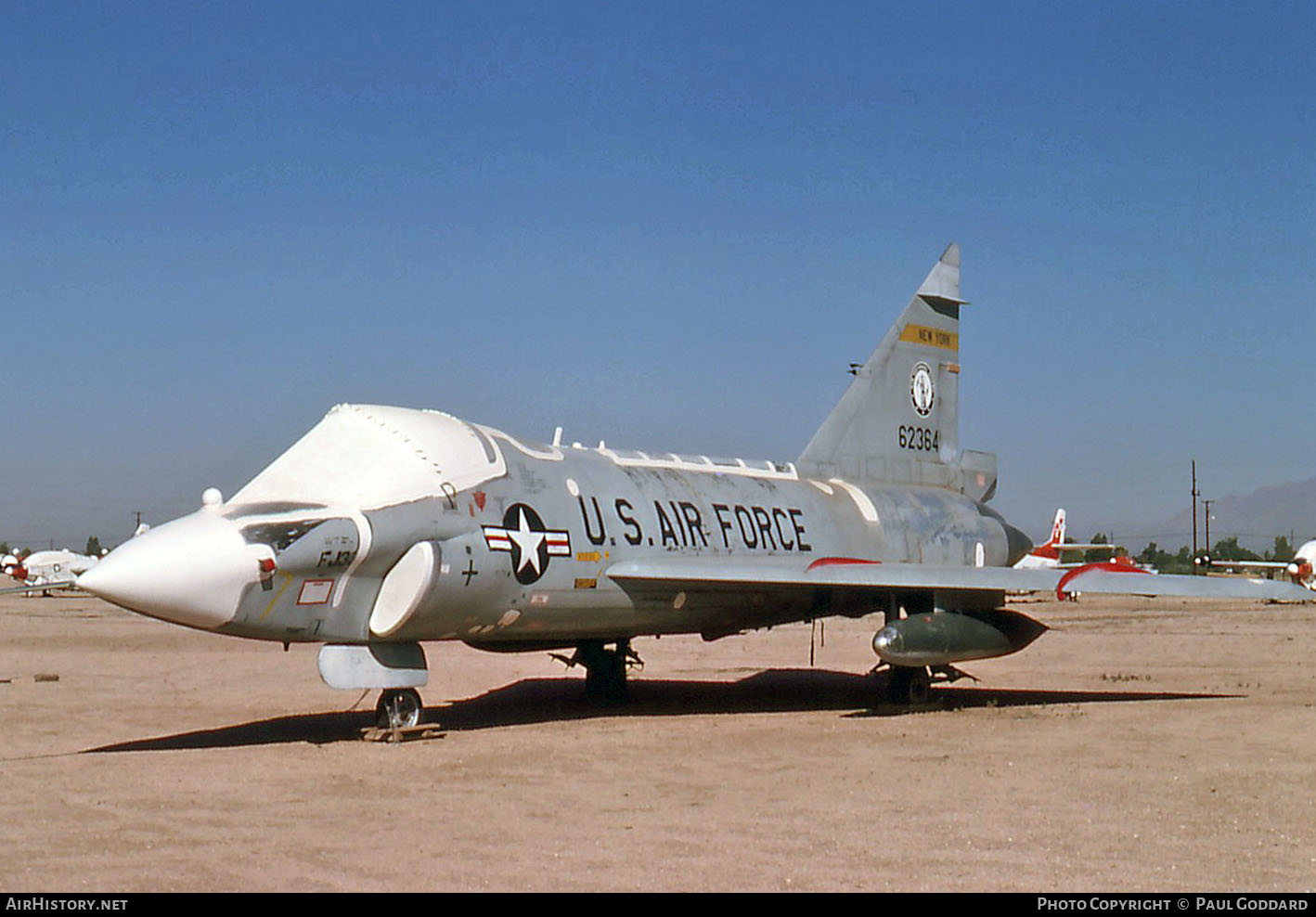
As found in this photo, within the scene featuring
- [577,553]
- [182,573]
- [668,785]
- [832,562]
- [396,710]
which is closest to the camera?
[668,785]

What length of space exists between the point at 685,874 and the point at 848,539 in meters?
11.4

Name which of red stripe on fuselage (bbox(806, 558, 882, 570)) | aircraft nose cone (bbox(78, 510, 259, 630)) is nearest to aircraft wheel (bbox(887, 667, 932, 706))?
red stripe on fuselage (bbox(806, 558, 882, 570))

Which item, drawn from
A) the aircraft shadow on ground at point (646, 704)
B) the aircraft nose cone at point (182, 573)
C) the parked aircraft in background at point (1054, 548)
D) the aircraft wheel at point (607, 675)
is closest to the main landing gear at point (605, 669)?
the aircraft wheel at point (607, 675)

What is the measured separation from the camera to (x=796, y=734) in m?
13.1

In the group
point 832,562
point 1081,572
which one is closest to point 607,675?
point 832,562

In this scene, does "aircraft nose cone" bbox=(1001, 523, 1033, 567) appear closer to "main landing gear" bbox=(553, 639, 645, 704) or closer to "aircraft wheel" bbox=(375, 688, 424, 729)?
"main landing gear" bbox=(553, 639, 645, 704)

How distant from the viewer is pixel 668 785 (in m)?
9.86

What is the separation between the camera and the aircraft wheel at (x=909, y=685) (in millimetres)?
15539

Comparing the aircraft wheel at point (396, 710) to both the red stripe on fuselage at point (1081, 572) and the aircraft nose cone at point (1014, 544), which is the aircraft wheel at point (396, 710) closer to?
the red stripe on fuselage at point (1081, 572)

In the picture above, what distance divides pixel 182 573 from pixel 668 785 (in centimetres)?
428

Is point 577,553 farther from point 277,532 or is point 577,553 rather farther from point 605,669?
point 277,532

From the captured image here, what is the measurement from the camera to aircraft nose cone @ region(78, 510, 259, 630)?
34.3ft

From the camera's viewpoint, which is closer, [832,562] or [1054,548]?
[832,562]

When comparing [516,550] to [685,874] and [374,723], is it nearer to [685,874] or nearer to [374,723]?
[374,723]
